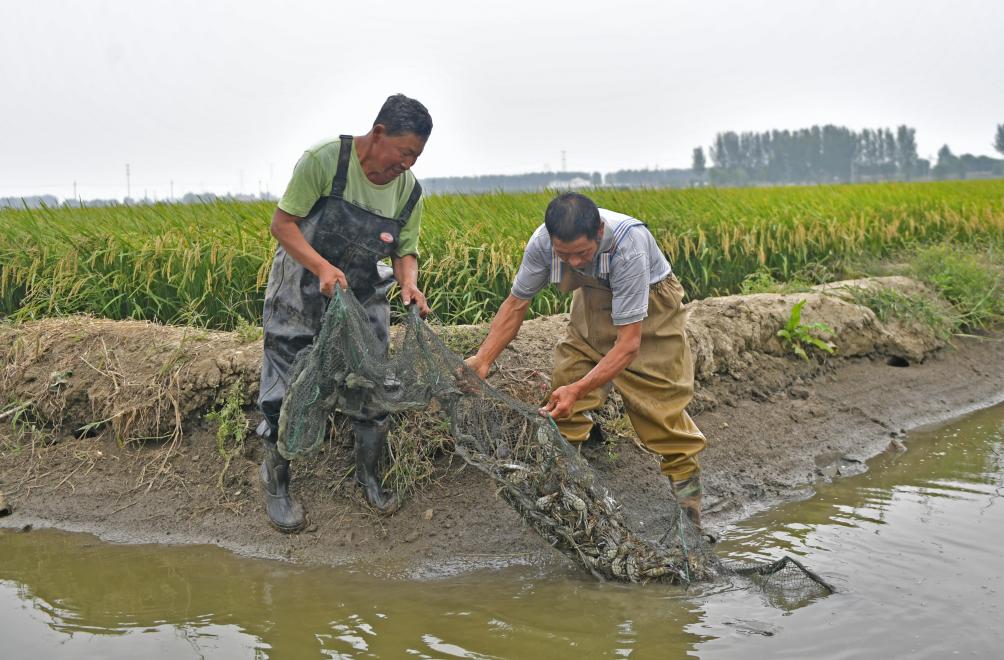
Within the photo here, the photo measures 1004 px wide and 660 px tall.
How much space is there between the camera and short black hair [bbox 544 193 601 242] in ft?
10.5

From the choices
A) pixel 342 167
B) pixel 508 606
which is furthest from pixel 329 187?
pixel 508 606

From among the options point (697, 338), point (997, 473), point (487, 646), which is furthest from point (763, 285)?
point (487, 646)

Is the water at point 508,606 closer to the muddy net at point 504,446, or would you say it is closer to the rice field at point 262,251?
the muddy net at point 504,446

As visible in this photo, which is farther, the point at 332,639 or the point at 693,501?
the point at 693,501

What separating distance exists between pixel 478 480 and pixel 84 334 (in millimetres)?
2389

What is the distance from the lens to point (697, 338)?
17.8 ft

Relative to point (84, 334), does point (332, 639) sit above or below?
below

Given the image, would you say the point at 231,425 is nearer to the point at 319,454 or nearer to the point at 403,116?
the point at 319,454

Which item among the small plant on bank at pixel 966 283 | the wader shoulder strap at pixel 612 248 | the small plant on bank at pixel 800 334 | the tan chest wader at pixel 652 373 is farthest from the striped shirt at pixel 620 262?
the small plant on bank at pixel 966 283

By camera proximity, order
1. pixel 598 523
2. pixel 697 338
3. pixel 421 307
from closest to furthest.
→ pixel 598 523
pixel 421 307
pixel 697 338

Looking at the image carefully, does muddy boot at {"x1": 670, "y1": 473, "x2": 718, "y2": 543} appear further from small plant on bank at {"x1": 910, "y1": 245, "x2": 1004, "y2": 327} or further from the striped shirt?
small plant on bank at {"x1": 910, "y1": 245, "x2": 1004, "y2": 327}

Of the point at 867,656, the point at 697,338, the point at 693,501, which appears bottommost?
the point at 867,656

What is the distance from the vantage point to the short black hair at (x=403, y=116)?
10.8ft

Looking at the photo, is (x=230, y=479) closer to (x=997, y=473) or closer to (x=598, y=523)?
(x=598, y=523)
